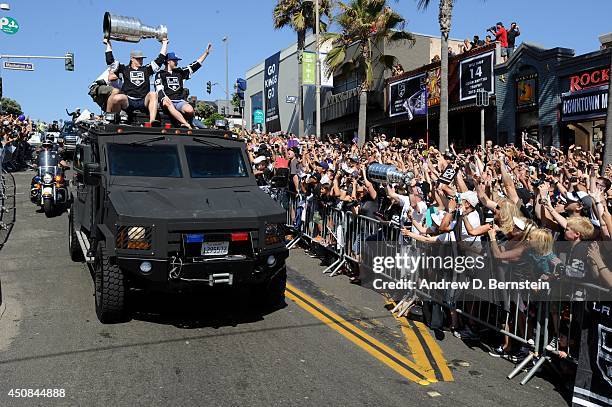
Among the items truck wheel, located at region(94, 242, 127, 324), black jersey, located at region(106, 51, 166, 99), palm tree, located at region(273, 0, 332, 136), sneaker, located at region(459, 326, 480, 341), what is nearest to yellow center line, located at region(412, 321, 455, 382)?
sneaker, located at region(459, 326, 480, 341)

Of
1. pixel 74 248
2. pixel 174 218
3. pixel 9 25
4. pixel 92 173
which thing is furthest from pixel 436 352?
pixel 9 25

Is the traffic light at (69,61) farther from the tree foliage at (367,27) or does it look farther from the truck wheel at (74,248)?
the truck wheel at (74,248)

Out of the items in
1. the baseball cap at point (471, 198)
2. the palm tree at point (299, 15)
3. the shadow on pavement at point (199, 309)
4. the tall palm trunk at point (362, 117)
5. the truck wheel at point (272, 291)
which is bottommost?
the shadow on pavement at point (199, 309)

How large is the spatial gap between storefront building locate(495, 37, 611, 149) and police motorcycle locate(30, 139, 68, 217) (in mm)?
13428

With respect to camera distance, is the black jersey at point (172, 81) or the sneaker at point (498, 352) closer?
the sneaker at point (498, 352)

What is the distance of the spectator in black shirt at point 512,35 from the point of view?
18.7m

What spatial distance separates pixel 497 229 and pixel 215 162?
3.91m

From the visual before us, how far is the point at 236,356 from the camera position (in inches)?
245

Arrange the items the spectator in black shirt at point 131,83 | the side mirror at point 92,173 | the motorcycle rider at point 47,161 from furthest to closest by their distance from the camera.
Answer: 1. the motorcycle rider at point 47,161
2. the spectator in black shirt at point 131,83
3. the side mirror at point 92,173

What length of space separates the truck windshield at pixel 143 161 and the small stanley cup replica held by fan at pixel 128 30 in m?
3.46

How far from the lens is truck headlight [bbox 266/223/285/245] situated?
7.14m

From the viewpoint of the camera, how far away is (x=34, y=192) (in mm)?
16438

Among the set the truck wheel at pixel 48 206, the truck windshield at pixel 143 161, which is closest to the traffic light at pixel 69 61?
the truck wheel at pixel 48 206

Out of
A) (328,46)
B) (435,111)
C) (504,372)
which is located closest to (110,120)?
(504,372)
